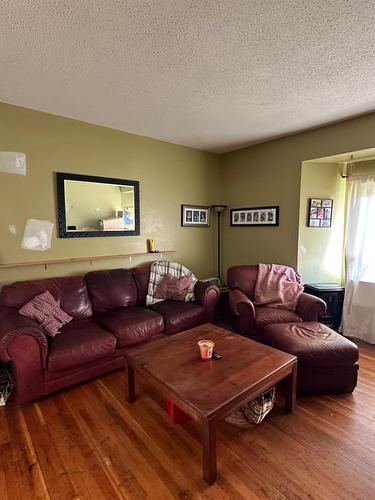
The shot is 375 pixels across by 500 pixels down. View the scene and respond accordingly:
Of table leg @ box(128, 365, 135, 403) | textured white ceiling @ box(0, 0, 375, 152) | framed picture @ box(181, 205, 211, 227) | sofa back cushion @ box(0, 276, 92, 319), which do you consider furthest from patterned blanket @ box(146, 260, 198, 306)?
textured white ceiling @ box(0, 0, 375, 152)

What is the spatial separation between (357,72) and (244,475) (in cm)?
278

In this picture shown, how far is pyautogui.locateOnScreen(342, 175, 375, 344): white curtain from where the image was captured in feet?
10.3

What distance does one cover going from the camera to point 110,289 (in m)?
2.94

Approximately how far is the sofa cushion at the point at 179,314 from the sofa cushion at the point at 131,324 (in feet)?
0.33

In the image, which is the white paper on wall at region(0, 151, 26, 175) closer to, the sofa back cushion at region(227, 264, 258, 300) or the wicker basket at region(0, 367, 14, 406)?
the wicker basket at region(0, 367, 14, 406)

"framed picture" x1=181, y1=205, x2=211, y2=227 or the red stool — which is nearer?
the red stool

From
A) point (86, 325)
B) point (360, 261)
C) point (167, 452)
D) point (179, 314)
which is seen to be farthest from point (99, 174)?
point (360, 261)

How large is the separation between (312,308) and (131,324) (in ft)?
6.07

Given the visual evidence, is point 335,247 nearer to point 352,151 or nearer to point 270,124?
point 352,151

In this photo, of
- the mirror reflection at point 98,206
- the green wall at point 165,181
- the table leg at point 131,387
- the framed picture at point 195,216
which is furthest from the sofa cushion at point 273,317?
the mirror reflection at point 98,206

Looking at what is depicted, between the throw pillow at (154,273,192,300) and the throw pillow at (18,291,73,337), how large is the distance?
1048 millimetres

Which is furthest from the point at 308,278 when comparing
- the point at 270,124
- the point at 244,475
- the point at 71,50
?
the point at 71,50

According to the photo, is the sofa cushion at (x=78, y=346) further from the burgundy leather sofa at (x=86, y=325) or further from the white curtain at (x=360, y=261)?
the white curtain at (x=360, y=261)

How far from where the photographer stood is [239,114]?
2740mm
